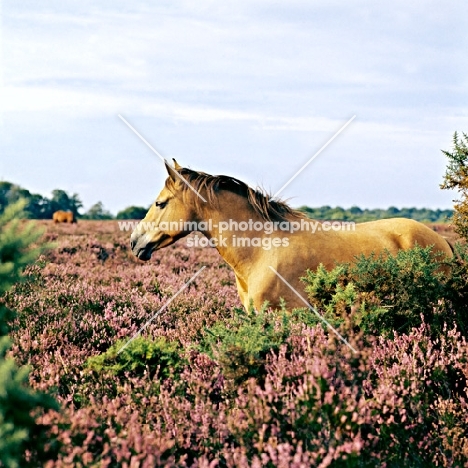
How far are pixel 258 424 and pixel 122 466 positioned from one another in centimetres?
77

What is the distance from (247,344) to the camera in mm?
4113

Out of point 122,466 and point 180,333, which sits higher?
point 180,333

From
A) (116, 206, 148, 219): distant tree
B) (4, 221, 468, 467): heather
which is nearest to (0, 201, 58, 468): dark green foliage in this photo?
(4, 221, 468, 467): heather

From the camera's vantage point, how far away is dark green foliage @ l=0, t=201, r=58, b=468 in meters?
2.71

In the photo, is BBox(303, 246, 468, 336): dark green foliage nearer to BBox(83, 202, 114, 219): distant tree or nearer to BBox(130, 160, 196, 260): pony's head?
BBox(130, 160, 196, 260): pony's head

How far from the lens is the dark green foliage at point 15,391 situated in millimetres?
2715

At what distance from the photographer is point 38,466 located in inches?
113

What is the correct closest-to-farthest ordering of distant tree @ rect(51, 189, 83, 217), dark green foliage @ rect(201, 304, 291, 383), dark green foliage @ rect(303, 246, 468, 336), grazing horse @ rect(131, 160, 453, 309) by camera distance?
dark green foliage @ rect(201, 304, 291, 383) < dark green foliage @ rect(303, 246, 468, 336) < grazing horse @ rect(131, 160, 453, 309) < distant tree @ rect(51, 189, 83, 217)

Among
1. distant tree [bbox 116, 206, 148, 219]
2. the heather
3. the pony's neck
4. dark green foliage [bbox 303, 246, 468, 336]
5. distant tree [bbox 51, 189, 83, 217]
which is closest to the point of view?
the heather

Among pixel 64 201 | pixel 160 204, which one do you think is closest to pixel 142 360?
pixel 160 204

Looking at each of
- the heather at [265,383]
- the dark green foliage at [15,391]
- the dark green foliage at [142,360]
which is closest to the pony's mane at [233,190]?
the heather at [265,383]

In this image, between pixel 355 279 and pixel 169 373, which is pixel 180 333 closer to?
pixel 169 373

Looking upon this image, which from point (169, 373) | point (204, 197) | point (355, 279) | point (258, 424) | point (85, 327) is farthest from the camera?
point (204, 197)

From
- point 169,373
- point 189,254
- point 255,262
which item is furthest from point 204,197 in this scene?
point 189,254
